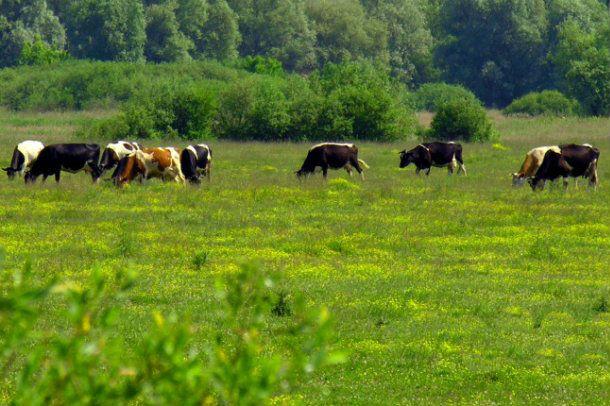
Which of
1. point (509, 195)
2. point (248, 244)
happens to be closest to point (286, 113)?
point (509, 195)

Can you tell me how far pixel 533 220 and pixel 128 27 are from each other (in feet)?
271

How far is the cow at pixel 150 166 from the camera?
32438 millimetres

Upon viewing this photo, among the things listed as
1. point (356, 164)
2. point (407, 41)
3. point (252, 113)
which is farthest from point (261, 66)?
point (356, 164)

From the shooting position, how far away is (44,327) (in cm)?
1520

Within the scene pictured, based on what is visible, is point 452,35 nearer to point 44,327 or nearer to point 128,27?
point 128,27

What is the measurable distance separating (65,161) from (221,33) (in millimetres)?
82408

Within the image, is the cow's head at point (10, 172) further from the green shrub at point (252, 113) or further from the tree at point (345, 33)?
the tree at point (345, 33)

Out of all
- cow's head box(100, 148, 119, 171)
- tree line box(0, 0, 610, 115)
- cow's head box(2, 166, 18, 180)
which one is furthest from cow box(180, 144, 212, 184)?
tree line box(0, 0, 610, 115)

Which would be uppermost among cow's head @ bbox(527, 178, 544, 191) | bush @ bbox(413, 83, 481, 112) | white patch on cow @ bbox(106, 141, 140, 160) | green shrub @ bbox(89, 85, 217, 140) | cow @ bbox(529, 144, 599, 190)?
cow @ bbox(529, 144, 599, 190)

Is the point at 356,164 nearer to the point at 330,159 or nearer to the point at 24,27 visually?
the point at 330,159

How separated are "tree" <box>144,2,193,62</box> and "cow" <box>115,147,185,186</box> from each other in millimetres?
75959

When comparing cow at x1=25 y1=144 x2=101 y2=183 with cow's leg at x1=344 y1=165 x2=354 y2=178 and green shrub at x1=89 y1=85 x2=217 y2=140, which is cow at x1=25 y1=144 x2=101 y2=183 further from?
green shrub at x1=89 y1=85 x2=217 y2=140

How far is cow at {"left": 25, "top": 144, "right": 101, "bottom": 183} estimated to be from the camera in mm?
33594

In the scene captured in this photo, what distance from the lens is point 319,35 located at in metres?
119
